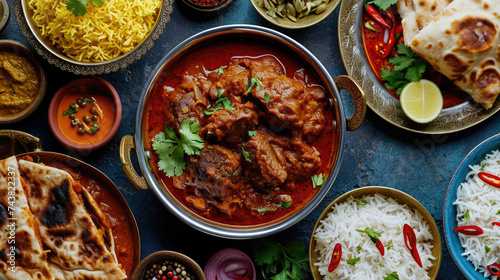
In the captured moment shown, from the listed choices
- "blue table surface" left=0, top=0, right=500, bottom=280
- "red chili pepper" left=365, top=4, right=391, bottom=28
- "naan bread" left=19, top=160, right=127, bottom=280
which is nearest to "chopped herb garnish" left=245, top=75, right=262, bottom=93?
"blue table surface" left=0, top=0, right=500, bottom=280

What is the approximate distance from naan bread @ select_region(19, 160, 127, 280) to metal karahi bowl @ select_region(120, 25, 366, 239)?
571 millimetres

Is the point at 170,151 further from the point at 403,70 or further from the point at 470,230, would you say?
the point at 470,230

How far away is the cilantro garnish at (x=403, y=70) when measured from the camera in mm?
3977

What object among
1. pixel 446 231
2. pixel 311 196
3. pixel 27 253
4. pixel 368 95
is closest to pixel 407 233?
pixel 446 231

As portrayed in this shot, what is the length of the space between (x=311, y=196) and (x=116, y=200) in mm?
1762

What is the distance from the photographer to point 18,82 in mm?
3836

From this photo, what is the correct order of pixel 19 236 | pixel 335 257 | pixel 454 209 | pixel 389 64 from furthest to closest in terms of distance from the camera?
pixel 389 64
pixel 454 209
pixel 335 257
pixel 19 236

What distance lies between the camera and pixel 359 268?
376 cm

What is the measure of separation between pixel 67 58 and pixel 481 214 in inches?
155

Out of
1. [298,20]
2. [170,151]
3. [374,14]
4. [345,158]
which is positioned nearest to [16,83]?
[170,151]

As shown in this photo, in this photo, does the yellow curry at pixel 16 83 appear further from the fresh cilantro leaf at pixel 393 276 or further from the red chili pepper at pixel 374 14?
the fresh cilantro leaf at pixel 393 276

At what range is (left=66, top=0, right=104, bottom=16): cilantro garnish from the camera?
137 inches

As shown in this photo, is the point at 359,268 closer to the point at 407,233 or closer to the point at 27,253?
the point at 407,233

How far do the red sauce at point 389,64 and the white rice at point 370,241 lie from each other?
114 cm
